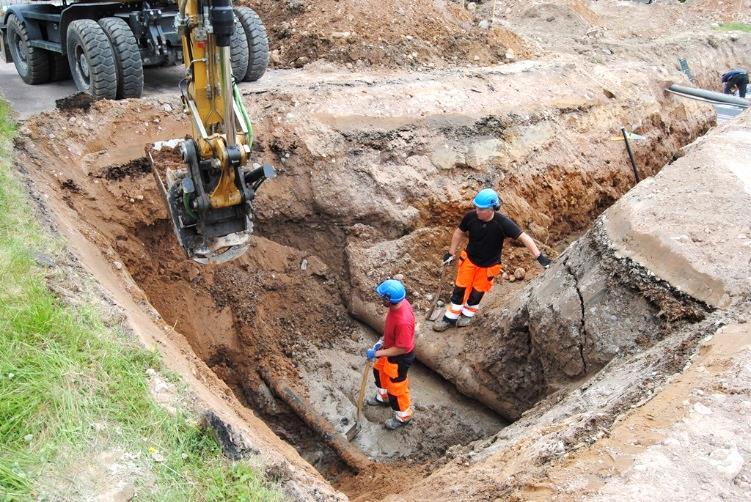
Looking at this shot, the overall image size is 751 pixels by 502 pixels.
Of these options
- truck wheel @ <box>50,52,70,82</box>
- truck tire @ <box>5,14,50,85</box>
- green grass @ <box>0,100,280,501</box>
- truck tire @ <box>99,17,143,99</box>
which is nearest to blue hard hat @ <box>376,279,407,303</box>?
green grass @ <box>0,100,280,501</box>

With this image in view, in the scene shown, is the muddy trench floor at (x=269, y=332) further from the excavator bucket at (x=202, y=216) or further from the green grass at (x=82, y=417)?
the green grass at (x=82, y=417)

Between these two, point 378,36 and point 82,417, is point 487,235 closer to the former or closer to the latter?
point 82,417

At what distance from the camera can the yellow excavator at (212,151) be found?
5680mm

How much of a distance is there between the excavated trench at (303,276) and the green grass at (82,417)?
2.02m

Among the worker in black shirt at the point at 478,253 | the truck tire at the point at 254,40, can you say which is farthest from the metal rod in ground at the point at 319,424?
the truck tire at the point at 254,40

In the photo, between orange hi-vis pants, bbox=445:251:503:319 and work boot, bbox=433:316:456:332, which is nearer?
orange hi-vis pants, bbox=445:251:503:319

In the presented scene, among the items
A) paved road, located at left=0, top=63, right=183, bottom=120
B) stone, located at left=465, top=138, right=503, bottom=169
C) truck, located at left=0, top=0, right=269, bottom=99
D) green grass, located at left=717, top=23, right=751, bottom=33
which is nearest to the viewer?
truck, located at left=0, top=0, right=269, bottom=99

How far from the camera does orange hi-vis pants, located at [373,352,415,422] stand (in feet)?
22.6

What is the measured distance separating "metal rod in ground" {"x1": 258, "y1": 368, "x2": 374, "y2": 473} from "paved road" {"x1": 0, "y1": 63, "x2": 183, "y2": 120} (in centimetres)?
467

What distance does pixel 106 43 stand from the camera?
27.6 ft

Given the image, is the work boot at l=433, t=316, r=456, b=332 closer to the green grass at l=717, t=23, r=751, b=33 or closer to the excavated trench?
the excavated trench

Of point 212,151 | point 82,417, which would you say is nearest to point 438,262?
point 212,151

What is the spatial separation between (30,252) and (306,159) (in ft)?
13.6

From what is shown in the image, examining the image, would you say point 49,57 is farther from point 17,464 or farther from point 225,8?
point 17,464
